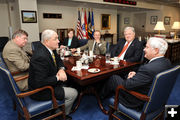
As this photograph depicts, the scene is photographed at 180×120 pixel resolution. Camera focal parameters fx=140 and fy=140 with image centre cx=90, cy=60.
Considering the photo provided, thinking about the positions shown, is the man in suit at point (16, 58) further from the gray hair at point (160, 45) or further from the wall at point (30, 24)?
the wall at point (30, 24)

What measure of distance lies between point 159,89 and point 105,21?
8.88 meters

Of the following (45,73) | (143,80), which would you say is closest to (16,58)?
(45,73)

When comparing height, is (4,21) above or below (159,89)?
above

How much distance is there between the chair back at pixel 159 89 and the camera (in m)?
1.28

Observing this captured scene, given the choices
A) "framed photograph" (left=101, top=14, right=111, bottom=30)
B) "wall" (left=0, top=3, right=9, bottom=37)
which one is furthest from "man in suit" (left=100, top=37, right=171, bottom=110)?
"framed photograph" (left=101, top=14, right=111, bottom=30)

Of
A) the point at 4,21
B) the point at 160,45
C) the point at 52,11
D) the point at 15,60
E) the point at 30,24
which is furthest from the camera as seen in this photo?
the point at 52,11

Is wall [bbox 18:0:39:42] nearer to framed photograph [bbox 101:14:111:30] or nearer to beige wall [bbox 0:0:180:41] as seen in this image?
beige wall [bbox 0:0:180:41]

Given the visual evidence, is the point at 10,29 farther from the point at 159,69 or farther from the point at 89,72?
the point at 159,69

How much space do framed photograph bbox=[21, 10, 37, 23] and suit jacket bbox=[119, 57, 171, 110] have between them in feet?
16.5

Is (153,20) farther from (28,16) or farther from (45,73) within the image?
(45,73)

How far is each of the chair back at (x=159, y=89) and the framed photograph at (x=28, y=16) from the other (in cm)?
534

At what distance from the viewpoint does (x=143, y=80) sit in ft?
4.83

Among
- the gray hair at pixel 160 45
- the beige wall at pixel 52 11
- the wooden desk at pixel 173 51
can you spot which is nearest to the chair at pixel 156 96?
the gray hair at pixel 160 45

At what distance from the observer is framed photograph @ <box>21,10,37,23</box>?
530 cm
